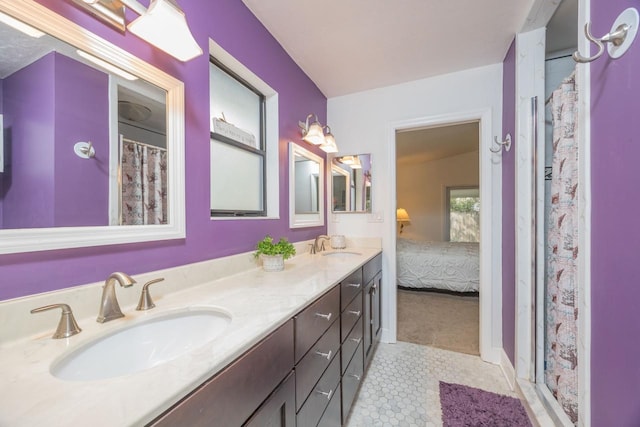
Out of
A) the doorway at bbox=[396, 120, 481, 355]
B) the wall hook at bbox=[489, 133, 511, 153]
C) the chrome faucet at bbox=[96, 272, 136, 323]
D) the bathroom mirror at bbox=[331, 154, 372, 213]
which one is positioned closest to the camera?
the chrome faucet at bbox=[96, 272, 136, 323]

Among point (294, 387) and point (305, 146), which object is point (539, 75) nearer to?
point (305, 146)

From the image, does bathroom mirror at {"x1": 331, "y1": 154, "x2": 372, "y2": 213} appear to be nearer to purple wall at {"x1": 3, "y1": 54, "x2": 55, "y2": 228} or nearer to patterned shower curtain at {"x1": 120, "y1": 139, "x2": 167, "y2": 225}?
patterned shower curtain at {"x1": 120, "y1": 139, "x2": 167, "y2": 225}

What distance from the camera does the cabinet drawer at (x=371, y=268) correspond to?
1754mm

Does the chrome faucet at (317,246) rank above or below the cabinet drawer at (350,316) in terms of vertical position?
above

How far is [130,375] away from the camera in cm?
50

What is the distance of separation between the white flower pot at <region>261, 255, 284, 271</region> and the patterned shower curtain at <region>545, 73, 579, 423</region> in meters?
1.49

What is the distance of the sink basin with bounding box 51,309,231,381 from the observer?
0.62 m

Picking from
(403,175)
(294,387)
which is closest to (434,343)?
(294,387)

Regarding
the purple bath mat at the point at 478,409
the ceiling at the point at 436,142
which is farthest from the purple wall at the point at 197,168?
the ceiling at the point at 436,142

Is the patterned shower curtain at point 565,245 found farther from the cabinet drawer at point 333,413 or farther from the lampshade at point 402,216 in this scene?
the lampshade at point 402,216

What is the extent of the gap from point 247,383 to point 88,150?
85cm

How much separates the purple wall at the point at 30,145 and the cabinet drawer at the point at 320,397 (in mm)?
998

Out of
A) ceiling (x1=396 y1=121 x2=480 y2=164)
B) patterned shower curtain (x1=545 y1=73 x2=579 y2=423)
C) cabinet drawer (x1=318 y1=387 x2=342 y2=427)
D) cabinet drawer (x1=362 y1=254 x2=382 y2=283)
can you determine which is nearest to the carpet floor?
cabinet drawer (x1=362 y1=254 x2=382 y2=283)

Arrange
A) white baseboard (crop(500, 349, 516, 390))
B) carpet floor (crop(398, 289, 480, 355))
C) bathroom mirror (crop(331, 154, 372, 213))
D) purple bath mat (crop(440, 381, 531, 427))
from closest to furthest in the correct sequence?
purple bath mat (crop(440, 381, 531, 427)) → white baseboard (crop(500, 349, 516, 390)) → carpet floor (crop(398, 289, 480, 355)) → bathroom mirror (crop(331, 154, 372, 213))
